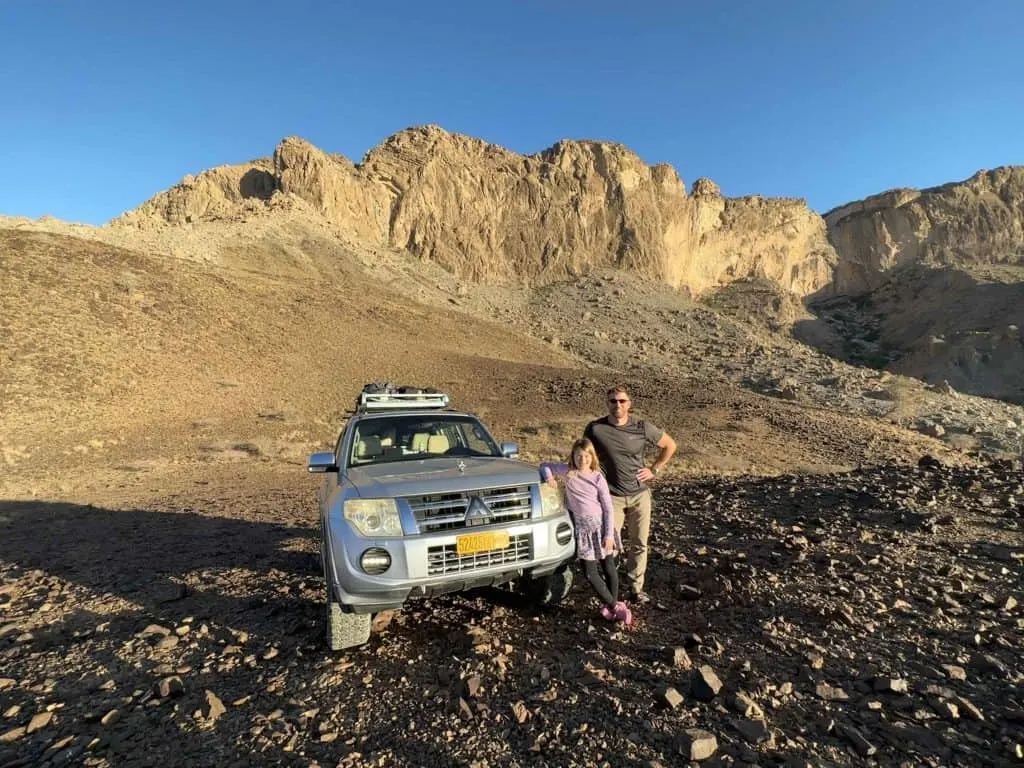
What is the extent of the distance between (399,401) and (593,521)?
291 cm

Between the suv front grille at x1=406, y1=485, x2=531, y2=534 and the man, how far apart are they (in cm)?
102

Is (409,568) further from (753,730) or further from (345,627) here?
(753,730)

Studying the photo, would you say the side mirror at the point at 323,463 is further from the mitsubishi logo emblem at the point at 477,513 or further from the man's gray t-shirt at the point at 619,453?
the man's gray t-shirt at the point at 619,453

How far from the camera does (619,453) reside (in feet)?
16.9

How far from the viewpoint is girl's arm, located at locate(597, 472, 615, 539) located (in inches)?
186

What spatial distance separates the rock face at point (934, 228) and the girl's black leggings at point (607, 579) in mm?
92032

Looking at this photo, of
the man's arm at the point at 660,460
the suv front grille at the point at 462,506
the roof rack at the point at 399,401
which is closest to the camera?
the suv front grille at the point at 462,506

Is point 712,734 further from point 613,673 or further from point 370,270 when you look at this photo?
point 370,270

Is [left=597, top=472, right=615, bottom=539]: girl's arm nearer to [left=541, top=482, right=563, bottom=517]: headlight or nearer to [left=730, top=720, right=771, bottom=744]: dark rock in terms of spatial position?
[left=541, top=482, right=563, bottom=517]: headlight

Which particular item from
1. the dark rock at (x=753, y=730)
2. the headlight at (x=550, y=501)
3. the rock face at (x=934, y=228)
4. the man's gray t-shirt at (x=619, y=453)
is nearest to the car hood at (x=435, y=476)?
the headlight at (x=550, y=501)

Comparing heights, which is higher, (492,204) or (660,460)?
(492,204)

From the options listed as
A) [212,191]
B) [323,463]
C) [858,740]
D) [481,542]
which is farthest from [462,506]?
[212,191]

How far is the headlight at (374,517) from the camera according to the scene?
406cm

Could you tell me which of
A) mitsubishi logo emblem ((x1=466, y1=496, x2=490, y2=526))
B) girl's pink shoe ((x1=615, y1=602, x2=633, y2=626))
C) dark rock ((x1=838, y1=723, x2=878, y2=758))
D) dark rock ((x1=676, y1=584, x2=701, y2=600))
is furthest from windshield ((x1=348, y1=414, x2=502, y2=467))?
dark rock ((x1=838, y1=723, x2=878, y2=758))
